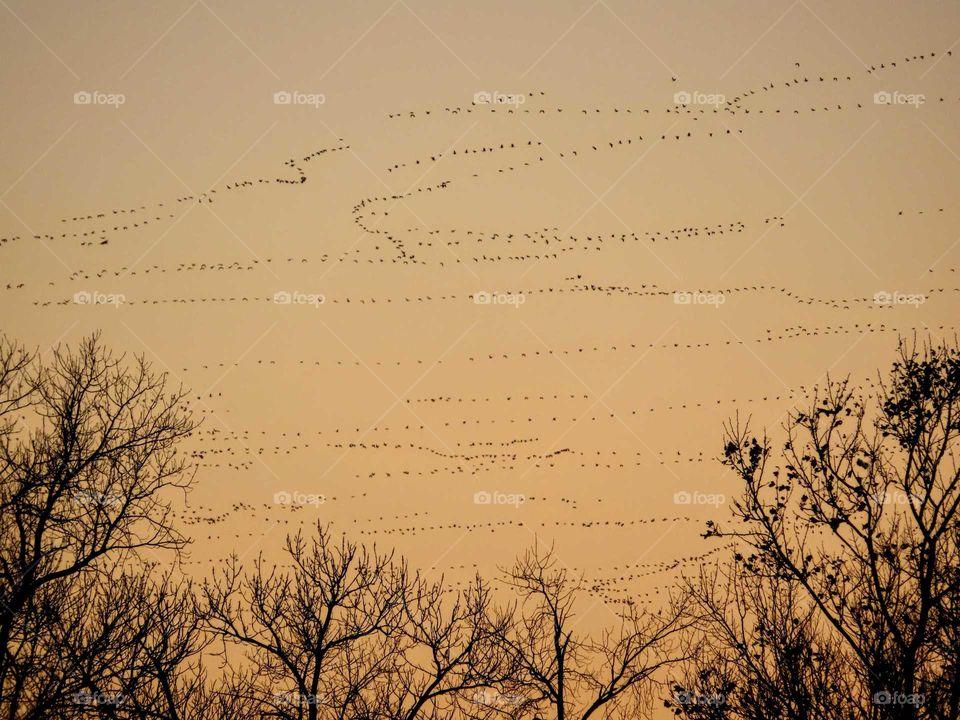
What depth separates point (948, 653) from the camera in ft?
62.4

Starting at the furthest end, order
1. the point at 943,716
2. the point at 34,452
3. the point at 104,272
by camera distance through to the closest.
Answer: the point at 104,272, the point at 34,452, the point at 943,716

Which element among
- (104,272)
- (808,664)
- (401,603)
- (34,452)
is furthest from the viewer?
(104,272)

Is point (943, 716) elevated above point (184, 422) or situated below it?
below

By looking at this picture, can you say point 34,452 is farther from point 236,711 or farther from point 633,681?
point 633,681

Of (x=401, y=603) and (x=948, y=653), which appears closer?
(x=948, y=653)

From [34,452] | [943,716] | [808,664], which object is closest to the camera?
[943,716]

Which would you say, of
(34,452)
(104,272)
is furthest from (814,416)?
(104,272)

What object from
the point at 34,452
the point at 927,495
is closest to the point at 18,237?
the point at 34,452

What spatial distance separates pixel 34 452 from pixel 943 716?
17511 millimetres

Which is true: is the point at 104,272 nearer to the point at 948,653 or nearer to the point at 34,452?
the point at 34,452

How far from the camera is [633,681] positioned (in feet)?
95.5

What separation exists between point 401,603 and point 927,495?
39.6 feet

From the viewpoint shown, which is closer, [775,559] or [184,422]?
[775,559]

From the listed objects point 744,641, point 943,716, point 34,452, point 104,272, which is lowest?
point 943,716
